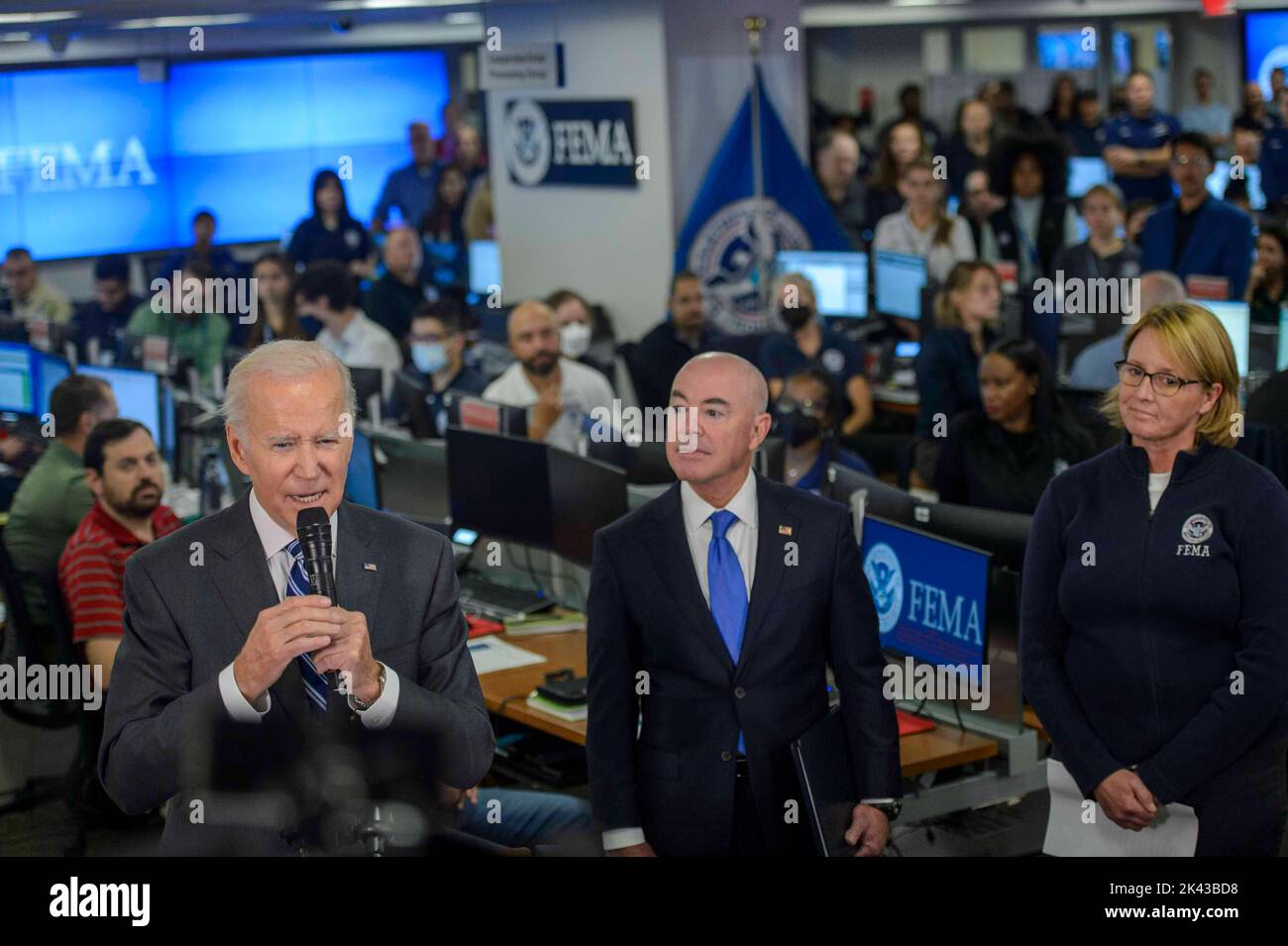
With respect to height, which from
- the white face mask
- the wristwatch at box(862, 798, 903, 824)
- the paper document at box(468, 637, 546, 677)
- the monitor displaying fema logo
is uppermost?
the white face mask

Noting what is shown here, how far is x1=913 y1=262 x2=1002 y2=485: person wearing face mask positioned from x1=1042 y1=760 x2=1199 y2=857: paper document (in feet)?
11.6

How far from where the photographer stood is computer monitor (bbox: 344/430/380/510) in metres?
5.73

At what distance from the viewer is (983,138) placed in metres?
13.4

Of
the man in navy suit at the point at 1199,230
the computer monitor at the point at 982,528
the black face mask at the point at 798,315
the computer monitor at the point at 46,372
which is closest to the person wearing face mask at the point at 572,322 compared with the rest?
the black face mask at the point at 798,315

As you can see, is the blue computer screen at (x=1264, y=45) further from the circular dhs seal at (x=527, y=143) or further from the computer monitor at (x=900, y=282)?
the circular dhs seal at (x=527, y=143)

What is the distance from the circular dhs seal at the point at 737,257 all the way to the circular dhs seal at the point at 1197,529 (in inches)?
240

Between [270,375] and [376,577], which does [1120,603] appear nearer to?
[376,577]

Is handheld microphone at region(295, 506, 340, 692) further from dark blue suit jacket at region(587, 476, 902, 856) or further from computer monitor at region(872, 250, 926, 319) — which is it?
computer monitor at region(872, 250, 926, 319)

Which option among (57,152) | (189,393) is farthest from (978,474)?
(57,152)

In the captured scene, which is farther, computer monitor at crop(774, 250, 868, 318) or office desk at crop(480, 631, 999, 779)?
computer monitor at crop(774, 250, 868, 318)

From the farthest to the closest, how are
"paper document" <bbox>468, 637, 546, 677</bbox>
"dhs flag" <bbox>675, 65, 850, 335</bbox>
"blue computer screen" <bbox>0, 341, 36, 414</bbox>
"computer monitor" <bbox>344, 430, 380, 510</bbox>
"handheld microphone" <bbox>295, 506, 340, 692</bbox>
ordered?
"dhs flag" <bbox>675, 65, 850, 335</bbox>
"blue computer screen" <bbox>0, 341, 36, 414</bbox>
"computer monitor" <bbox>344, 430, 380, 510</bbox>
"paper document" <bbox>468, 637, 546, 677</bbox>
"handheld microphone" <bbox>295, 506, 340, 692</bbox>

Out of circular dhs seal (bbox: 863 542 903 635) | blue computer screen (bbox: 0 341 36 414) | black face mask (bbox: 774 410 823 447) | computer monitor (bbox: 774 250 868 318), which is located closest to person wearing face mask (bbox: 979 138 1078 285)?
computer monitor (bbox: 774 250 868 318)

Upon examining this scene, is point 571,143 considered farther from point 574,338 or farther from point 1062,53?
point 1062,53

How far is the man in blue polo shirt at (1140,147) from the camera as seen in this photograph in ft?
39.8
